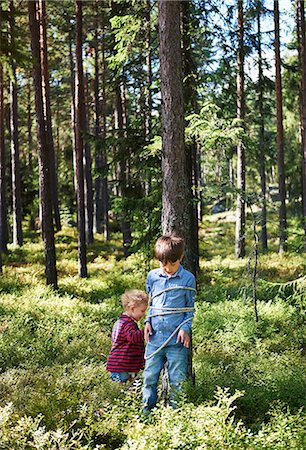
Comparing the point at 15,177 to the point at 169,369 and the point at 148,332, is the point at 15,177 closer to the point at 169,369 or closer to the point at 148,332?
the point at 148,332

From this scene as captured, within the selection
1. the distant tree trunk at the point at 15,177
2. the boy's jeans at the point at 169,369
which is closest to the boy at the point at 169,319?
the boy's jeans at the point at 169,369

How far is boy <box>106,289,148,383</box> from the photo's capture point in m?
5.53

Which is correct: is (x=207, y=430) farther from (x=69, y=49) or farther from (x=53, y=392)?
(x=69, y=49)

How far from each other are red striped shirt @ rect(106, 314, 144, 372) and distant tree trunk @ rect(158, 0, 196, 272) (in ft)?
4.08

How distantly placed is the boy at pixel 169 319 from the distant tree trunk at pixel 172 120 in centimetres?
92

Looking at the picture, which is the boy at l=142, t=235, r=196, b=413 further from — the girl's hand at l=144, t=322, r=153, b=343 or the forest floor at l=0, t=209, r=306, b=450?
the forest floor at l=0, t=209, r=306, b=450

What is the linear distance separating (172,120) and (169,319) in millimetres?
2506

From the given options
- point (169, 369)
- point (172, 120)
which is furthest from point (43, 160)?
point (169, 369)

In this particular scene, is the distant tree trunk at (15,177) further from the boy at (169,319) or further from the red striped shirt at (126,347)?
the boy at (169,319)

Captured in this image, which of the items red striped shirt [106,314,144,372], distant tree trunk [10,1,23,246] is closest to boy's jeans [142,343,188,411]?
red striped shirt [106,314,144,372]

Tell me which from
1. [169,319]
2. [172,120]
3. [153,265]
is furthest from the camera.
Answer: [153,265]

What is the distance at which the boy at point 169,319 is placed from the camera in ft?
16.3

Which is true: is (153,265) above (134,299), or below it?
below

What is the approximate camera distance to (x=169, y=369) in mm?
5066
